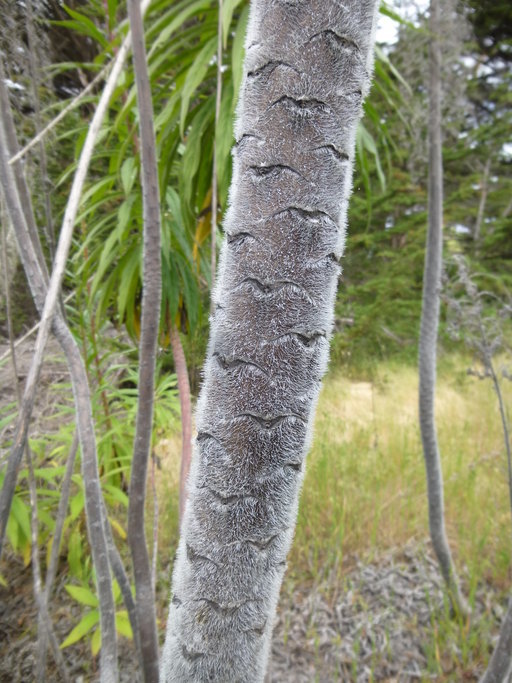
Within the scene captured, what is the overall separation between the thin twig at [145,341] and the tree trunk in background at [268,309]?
0.32 ft

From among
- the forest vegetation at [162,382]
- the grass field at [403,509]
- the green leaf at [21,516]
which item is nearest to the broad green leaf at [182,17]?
the forest vegetation at [162,382]

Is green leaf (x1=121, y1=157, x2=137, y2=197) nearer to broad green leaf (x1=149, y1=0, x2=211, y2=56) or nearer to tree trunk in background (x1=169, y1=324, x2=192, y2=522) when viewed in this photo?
broad green leaf (x1=149, y1=0, x2=211, y2=56)

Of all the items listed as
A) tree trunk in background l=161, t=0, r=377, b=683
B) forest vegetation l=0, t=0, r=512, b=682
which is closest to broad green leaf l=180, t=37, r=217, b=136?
forest vegetation l=0, t=0, r=512, b=682

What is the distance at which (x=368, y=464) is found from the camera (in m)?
2.43

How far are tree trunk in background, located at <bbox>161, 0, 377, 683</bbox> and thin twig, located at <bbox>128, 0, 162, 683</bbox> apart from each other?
0.32 feet

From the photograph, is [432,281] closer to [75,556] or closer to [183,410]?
[183,410]

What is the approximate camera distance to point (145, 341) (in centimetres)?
50

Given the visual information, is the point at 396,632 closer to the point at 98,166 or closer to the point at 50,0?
the point at 50,0

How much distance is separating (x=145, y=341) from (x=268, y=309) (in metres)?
0.20

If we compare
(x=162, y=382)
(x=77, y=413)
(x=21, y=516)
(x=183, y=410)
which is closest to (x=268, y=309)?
(x=77, y=413)

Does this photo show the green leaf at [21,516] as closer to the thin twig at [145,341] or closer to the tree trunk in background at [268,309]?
the thin twig at [145,341]

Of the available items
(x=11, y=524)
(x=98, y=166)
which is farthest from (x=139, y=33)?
(x=98, y=166)

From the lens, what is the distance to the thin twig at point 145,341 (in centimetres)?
39

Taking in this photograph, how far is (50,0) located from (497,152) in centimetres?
638
